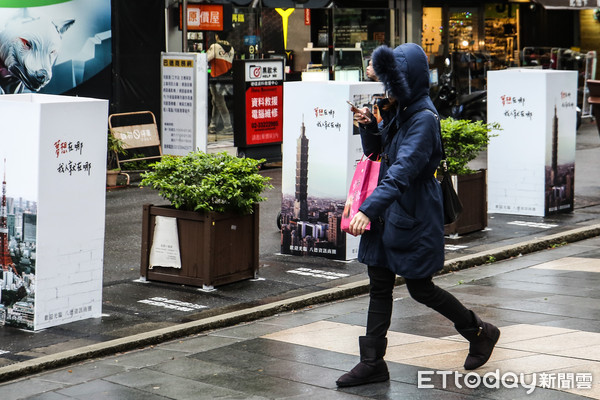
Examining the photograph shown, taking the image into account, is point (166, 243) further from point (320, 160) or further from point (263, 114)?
point (263, 114)

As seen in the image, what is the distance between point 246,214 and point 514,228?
405cm

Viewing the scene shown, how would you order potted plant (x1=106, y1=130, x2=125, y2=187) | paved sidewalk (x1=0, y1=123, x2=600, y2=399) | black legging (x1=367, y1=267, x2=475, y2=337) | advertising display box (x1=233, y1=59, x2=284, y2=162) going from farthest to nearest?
advertising display box (x1=233, y1=59, x2=284, y2=162)
potted plant (x1=106, y1=130, x2=125, y2=187)
paved sidewalk (x1=0, y1=123, x2=600, y2=399)
black legging (x1=367, y1=267, x2=475, y2=337)

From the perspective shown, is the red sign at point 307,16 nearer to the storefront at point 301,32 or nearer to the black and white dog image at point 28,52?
the storefront at point 301,32

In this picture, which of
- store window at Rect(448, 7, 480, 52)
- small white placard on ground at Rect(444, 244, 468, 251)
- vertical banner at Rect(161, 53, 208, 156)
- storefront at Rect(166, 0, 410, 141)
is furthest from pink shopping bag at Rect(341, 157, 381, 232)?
store window at Rect(448, 7, 480, 52)

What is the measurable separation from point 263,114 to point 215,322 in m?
10.0

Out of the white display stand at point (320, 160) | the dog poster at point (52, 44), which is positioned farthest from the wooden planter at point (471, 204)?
the dog poster at point (52, 44)

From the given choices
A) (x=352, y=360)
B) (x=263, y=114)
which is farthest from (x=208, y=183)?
(x=263, y=114)

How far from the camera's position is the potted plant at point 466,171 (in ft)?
36.3

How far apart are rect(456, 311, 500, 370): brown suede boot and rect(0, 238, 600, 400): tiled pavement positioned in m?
0.08

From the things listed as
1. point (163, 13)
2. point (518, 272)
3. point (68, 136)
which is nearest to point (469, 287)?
point (518, 272)

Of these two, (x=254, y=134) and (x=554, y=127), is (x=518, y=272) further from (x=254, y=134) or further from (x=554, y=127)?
(x=254, y=134)

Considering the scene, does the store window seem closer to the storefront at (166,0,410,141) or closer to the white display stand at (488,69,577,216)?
the storefront at (166,0,410,141)

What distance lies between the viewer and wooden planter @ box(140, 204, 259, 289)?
8602mm

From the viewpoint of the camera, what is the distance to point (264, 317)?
798 cm
